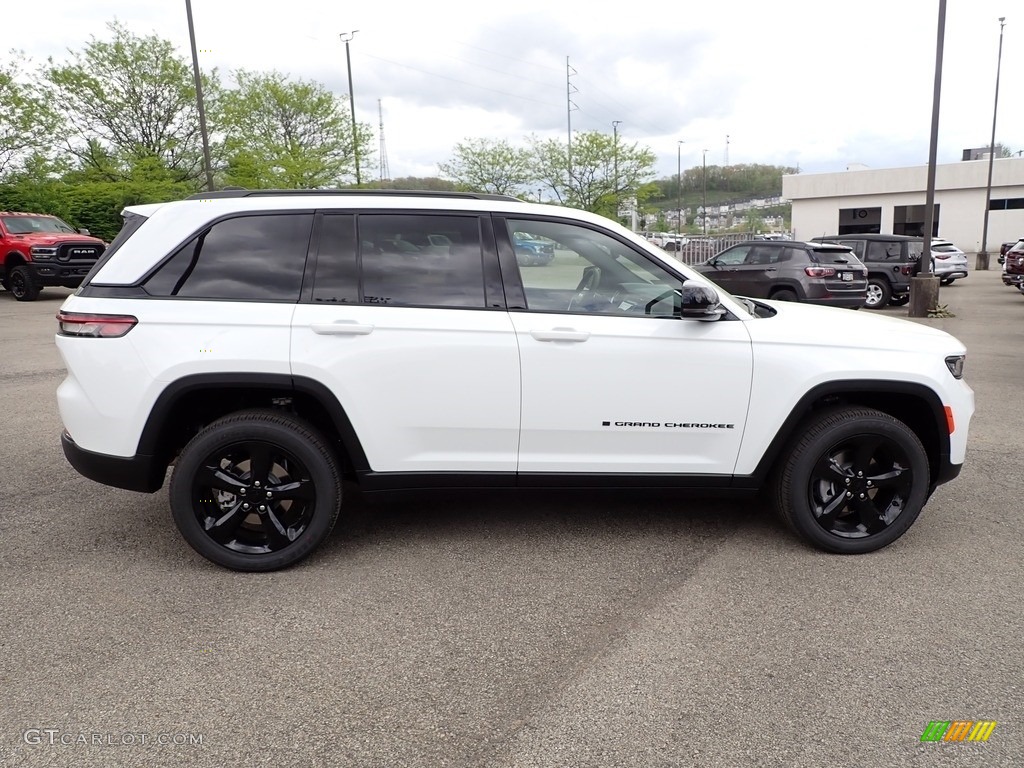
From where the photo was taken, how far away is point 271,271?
3.86 meters

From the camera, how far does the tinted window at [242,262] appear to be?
3.81m

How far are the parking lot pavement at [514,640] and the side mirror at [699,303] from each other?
1259 mm

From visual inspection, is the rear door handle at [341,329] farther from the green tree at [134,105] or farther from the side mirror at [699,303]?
the green tree at [134,105]

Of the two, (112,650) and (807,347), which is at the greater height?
(807,347)

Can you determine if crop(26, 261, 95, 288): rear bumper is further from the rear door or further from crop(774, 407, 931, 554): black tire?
crop(774, 407, 931, 554): black tire

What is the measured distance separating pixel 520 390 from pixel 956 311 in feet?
55.7

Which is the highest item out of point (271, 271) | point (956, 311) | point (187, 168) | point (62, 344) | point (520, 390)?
point (187, 168)

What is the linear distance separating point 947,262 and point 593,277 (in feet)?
81.6

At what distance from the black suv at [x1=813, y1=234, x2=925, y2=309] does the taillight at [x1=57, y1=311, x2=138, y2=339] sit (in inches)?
659

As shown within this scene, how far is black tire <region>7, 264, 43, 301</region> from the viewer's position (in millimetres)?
18766

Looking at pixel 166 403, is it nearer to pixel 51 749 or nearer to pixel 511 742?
pixel 51 749

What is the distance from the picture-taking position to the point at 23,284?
19.0 m

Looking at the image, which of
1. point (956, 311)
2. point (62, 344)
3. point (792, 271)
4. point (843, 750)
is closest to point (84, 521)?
point (62, 344)

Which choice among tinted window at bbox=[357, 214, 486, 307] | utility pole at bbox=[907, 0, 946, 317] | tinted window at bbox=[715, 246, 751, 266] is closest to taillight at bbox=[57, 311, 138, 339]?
tinted window at bbox=[357, 214, 486, 307]
